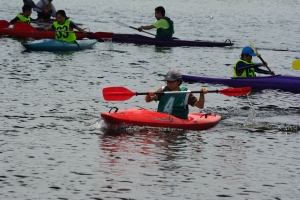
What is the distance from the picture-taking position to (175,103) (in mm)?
12359

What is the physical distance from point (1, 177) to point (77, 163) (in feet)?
4.10

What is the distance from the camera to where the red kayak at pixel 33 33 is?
2511 centimetres

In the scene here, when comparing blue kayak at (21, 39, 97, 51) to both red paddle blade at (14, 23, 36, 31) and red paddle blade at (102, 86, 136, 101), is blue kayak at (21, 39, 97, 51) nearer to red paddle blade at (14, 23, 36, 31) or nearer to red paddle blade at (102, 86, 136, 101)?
red paddle blade at (14, 23, 36, 31)

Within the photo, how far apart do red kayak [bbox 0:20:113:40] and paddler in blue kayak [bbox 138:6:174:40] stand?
4.81 ft

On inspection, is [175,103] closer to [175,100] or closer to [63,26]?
[175,100]

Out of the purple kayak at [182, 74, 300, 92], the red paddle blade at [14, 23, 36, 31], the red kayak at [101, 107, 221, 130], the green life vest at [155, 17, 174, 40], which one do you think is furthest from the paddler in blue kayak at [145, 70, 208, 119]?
the red paddle blade at [14, 23, 36, 31]

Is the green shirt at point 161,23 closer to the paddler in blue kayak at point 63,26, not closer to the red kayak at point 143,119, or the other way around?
the paddler in blue kayak at point 63,26

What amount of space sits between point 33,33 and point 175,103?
1382 centimetres

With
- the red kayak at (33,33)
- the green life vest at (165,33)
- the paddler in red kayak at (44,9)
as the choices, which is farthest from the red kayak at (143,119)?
the paddler in red kayak at (44,9)

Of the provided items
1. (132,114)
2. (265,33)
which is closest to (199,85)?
(132,114)

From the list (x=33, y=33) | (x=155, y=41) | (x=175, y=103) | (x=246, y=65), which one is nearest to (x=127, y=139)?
(x=175, y=103)

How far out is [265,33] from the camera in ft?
117

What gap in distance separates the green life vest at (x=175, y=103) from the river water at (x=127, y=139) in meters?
0.37

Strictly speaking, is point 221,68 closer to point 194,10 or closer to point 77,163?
point 77,163
